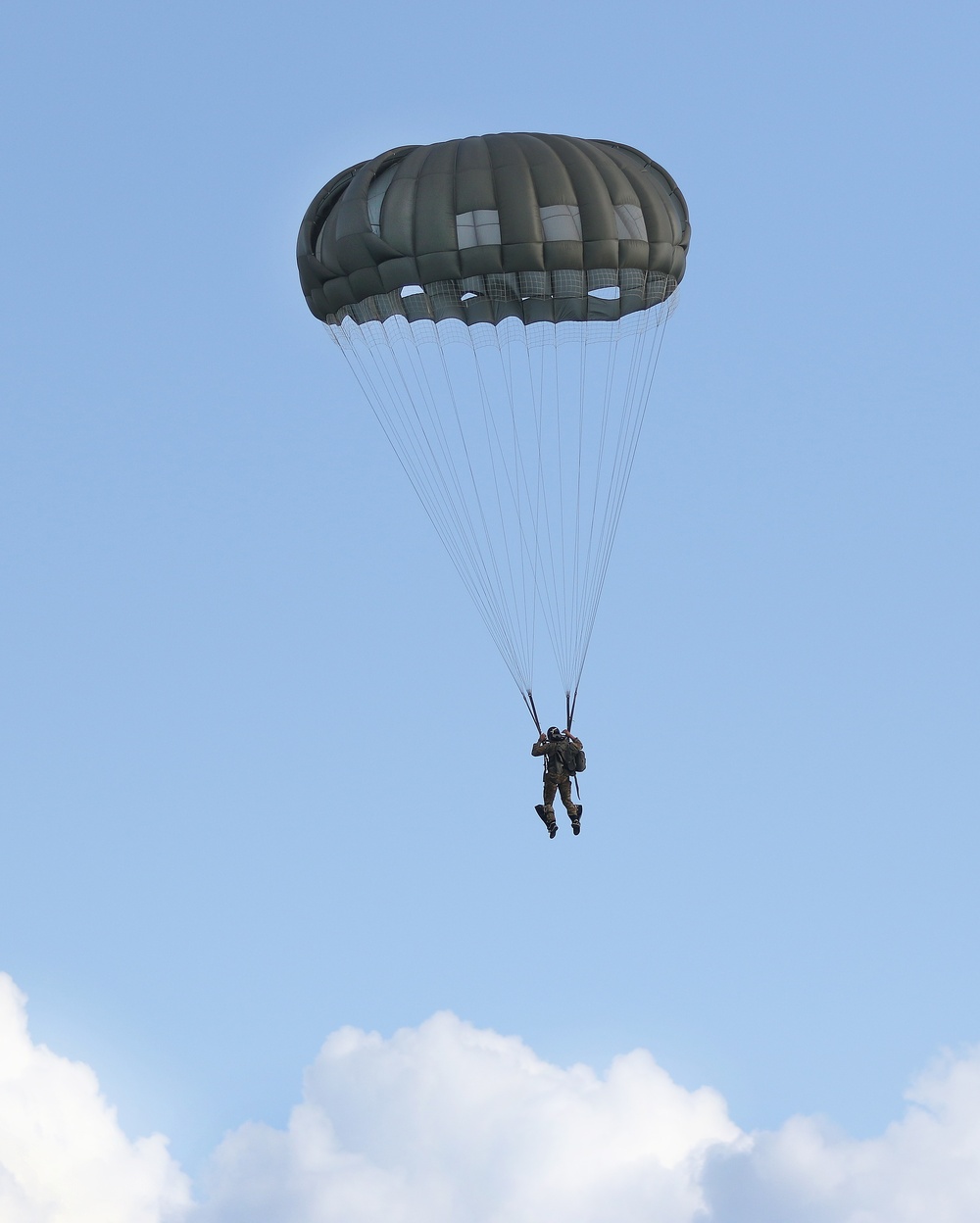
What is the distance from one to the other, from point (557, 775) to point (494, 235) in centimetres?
885

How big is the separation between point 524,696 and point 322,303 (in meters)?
7.58

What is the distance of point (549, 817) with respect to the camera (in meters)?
44.6

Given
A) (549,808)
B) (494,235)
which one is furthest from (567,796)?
(494,235)

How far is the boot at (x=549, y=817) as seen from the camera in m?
44.6

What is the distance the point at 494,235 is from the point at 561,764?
8.68 meters

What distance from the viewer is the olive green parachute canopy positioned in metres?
44.2

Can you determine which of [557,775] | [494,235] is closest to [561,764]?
[557,775]

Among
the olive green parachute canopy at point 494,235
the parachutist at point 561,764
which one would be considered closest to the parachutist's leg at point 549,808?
the parachutist at point 561,764

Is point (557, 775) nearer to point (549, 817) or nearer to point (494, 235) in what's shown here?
point (549, 817)

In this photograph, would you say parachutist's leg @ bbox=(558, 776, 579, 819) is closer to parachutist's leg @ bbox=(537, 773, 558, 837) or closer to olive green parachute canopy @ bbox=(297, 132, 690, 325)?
parachutist's leg @ bbox=(537, 773, 558, 837)

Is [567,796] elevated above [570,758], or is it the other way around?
[570,758]

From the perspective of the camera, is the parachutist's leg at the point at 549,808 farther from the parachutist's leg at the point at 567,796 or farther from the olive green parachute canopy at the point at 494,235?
the olive green parachute canopy at the point at 494,235

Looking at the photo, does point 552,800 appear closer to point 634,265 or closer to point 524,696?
point 524,696

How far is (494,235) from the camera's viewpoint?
145 ft
